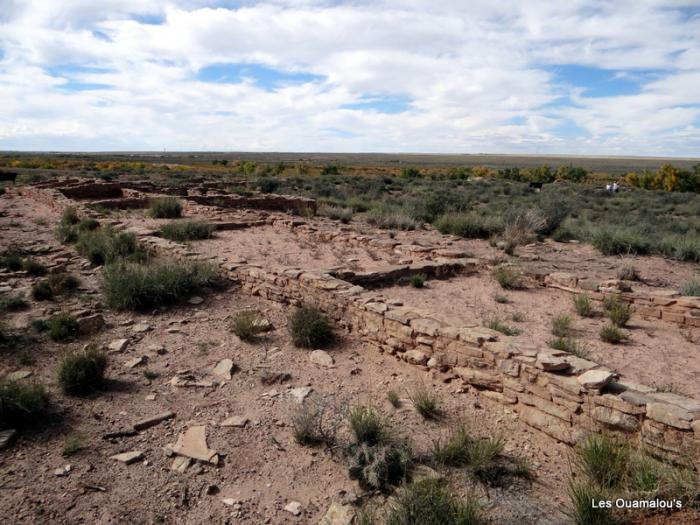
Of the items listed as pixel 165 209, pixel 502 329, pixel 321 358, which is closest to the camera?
pixel 321 358

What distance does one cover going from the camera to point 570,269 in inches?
365

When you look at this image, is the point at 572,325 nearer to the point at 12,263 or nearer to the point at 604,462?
the point at 604,462

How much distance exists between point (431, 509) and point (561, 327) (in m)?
3.96

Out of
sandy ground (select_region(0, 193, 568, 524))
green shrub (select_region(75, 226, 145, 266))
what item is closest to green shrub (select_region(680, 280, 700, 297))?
sandy ground (select_region(0, 193, 568, 524))

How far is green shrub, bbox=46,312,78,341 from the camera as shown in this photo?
16.7 ft

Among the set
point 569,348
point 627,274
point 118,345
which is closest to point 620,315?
point 569,348

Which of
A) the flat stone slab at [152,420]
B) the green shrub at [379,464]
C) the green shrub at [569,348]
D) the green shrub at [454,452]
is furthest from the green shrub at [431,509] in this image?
the green shrub at [569,348]

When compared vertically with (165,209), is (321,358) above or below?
below

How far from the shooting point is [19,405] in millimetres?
3523

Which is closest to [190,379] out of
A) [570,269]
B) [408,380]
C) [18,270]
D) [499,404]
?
[408,380]

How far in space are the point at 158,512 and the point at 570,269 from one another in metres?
8.71

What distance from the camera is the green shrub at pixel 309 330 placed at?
5281 mm

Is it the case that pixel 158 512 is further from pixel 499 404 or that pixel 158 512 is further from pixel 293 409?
pixel 499 404

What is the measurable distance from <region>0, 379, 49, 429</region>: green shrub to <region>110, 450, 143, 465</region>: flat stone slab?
0.85 metres
